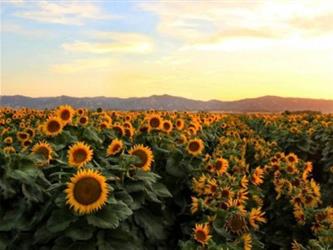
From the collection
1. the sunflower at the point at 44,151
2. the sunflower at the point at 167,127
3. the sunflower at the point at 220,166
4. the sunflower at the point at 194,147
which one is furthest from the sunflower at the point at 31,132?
the sunflower at the point at 220,166

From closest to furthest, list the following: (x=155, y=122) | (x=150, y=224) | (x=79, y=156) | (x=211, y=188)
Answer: (x=79, y=156)
(x=150, y=224)
(x=211, y=188)
(x=155, y=122)

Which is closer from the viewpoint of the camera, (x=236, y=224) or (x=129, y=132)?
(x=236, y=224)

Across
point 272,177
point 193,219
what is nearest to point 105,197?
point 193,219

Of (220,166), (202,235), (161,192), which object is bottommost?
(202,235)

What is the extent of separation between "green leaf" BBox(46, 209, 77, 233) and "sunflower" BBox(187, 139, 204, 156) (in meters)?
3.54

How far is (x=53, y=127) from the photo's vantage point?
28.8 feet

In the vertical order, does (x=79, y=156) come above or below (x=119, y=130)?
below

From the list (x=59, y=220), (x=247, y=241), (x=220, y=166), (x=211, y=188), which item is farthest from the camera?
(x=220, y=166)

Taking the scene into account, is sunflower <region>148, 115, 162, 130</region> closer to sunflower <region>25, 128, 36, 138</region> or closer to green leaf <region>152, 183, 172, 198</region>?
sunflower <region>25, 128, 36, 138</region>

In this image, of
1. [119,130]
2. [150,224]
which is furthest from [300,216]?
[119,130]

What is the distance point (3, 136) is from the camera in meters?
10.3

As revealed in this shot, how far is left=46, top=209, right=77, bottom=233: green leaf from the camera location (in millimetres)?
5844

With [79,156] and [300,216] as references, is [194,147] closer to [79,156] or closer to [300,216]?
[300,216]

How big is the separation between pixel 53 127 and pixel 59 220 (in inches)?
120
